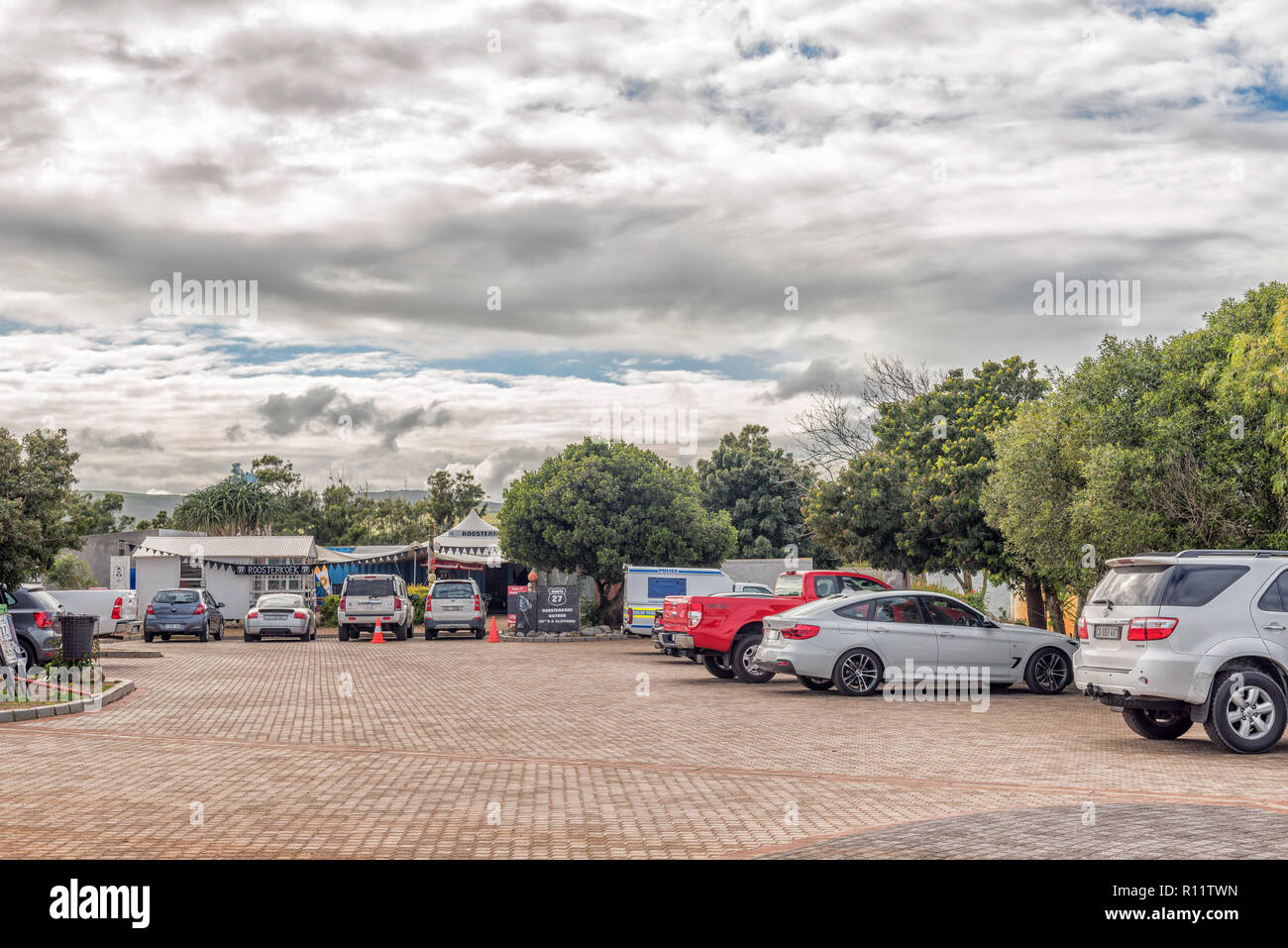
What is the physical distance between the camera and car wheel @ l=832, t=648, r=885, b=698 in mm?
17578

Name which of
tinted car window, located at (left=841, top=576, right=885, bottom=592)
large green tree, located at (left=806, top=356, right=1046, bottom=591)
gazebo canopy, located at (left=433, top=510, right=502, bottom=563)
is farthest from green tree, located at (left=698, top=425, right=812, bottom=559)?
tinted car window, located at (left=841, top=576, right=885, bottom=592)

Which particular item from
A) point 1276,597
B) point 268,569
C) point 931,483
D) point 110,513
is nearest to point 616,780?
point 1276,597

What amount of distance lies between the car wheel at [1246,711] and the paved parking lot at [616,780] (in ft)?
0.92

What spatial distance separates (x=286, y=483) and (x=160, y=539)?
41.3 meters

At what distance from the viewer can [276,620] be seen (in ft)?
113

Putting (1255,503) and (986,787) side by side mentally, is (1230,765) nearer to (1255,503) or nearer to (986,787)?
(986,787)

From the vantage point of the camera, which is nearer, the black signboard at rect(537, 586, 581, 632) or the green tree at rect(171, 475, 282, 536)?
the black signboard at rect(537, 586, 581, 632)

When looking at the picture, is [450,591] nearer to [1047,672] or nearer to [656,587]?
[656,587]

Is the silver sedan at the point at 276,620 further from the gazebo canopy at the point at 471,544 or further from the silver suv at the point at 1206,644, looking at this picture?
the silver suv at the point at 1206,644

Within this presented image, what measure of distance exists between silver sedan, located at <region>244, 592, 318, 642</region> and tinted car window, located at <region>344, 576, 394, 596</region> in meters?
1.39

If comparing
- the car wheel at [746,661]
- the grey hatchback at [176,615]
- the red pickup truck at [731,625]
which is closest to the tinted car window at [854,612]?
the red pickup truck at [731,625]

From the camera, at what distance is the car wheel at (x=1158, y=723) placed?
42.7ft

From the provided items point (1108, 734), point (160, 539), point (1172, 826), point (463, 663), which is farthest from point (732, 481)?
point (1172, 826)

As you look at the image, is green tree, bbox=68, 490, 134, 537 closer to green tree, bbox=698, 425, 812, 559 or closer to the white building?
the white building
